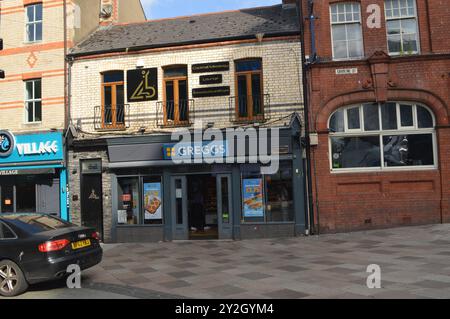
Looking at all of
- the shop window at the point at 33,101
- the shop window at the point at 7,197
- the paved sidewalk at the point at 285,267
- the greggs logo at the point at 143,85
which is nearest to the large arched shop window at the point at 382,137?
the paved sidewalk at the point at 285,267

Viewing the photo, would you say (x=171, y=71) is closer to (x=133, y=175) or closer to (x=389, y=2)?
(x=133, y=175)

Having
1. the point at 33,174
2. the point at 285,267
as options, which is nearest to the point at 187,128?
the point at 33,174

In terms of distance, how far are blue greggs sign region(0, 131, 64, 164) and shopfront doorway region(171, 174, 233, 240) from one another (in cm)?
449

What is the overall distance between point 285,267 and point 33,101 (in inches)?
457

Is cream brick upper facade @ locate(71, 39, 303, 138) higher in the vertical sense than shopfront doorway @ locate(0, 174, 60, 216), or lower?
higher

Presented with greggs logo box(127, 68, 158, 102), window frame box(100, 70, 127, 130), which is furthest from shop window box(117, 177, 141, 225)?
greggs logo box(127, 68, 158, 102)

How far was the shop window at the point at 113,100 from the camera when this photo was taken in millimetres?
14055

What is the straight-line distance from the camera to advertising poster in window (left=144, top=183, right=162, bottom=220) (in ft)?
44.2

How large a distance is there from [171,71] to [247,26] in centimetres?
322

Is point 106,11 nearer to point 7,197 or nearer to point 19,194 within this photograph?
point 19,194

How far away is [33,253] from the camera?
6664mm

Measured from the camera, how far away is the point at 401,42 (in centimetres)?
1277

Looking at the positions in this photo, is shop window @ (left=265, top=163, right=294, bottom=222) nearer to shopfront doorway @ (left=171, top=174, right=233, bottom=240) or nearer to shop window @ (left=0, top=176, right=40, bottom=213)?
shopfront doorway @ (left=171, top=174, right=233, bottom=240)
